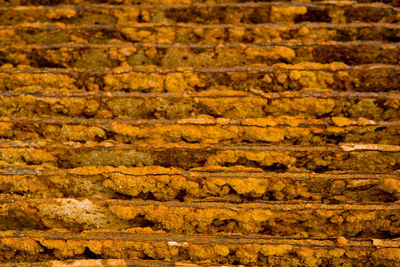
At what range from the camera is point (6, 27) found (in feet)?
4.48

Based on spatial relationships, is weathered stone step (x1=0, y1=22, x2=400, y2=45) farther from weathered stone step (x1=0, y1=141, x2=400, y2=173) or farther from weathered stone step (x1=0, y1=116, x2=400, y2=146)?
weathered stone step (x1=0, y1=141, x2=400, y2=173)

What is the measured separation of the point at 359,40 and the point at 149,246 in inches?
54.1

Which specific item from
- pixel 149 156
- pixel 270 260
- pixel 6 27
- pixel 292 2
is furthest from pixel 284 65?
pixel 6 27

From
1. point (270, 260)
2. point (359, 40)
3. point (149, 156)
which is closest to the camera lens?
point (270, 260)

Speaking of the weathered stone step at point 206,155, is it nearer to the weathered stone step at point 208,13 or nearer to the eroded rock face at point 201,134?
the eroded rock face at point 201,134

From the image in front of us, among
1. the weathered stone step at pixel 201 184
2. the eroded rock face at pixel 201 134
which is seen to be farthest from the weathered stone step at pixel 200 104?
the weathered stone step at pixel 201 184

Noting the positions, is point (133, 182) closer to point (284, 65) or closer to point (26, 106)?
point (26, 106)

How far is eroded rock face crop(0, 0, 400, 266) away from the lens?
1080 mm

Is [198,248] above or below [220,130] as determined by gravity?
below

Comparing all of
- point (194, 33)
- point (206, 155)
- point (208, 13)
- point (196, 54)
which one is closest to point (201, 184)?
point (206, 155)

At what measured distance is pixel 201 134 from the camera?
3.87 feet

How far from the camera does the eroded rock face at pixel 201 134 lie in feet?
3.54

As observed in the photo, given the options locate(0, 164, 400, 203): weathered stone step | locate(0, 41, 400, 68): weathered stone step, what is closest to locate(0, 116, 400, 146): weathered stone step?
locate(0, 164, 400, 203): weathered stone step

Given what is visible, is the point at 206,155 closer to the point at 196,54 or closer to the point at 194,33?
the point at 196,54
